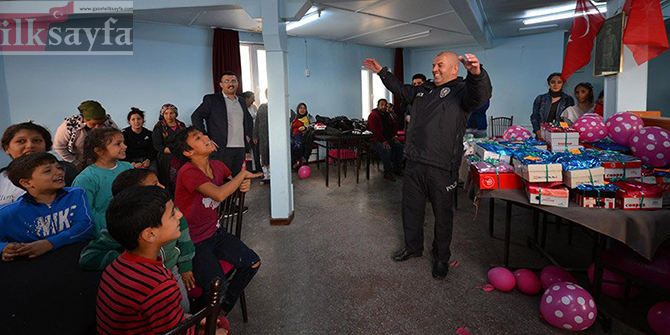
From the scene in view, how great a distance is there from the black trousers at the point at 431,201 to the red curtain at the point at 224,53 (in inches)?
172

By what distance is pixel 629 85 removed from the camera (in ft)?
10.5

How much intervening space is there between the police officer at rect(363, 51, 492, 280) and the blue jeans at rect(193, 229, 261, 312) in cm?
138

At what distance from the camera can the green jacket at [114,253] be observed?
1.32 metres

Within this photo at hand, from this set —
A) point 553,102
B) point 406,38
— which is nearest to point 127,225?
point 553,102

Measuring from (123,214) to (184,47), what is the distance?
5428mm

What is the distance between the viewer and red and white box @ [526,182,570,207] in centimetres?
208

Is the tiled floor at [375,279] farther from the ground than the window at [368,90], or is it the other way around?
the window at [368,90]

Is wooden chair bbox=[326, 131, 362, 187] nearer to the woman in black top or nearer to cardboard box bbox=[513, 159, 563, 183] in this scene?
the woman in black top

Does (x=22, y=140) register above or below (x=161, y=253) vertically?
above

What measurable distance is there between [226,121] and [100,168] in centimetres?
195

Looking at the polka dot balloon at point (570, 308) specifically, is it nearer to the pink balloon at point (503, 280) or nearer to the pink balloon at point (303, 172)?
the pink balloon at point (503, 280)

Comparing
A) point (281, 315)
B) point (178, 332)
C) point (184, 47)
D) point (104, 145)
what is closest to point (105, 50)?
point (184, 47)

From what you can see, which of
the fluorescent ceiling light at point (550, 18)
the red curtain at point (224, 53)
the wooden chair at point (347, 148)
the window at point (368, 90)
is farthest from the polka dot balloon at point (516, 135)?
the window at point (368, 90)

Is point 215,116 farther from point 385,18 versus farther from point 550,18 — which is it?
point 550,18
